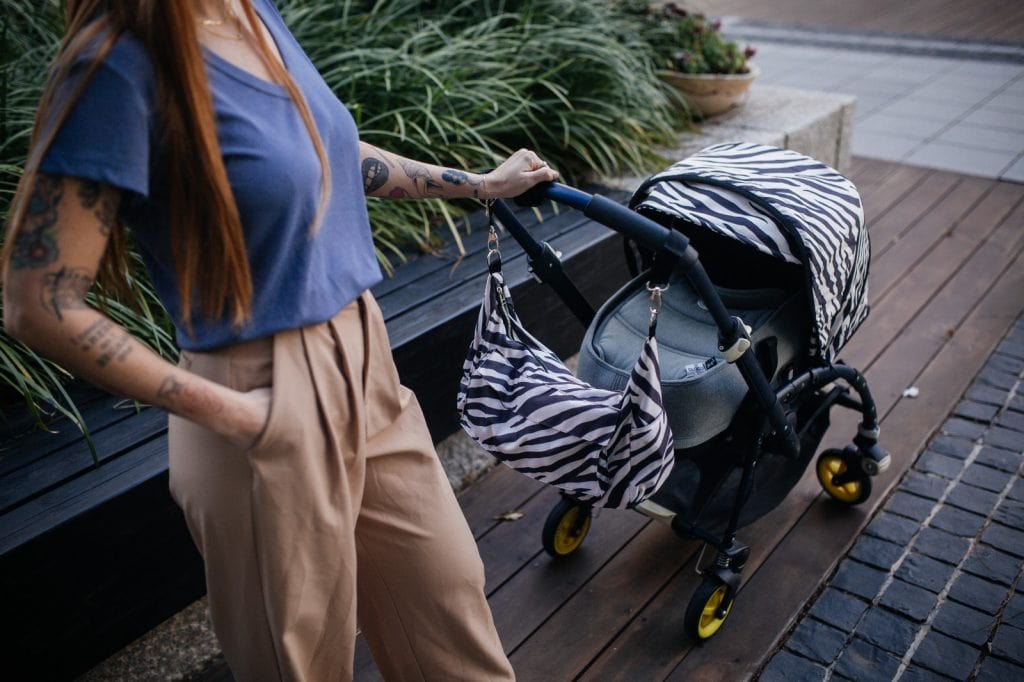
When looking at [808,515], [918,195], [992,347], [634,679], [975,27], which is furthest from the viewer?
[975,27]

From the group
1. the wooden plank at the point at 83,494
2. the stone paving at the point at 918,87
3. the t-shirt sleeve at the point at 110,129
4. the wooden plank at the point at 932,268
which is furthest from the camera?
the stone paving at the point at 918,87

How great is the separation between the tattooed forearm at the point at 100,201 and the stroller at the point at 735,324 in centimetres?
93

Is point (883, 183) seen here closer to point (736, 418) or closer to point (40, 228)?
point (736, 418)

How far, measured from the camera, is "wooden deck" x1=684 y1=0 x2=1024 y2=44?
322 inches

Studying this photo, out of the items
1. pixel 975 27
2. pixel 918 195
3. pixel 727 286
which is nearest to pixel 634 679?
pixel 727 286

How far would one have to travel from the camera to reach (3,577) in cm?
191

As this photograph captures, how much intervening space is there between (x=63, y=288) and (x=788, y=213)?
1.50m

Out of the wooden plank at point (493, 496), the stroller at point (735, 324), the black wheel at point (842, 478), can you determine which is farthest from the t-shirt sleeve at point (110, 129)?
the black wheel at point (842, 478)

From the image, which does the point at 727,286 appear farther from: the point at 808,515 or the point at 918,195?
the point at 918,195

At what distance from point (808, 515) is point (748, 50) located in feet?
10.5

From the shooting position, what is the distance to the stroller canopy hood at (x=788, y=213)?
199 centimetres

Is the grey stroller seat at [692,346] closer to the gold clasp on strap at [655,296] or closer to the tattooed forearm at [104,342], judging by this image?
the gold clasp on strap at [655,296]


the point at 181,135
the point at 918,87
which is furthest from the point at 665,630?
the point at 918,87

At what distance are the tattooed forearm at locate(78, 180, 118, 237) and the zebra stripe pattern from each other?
0.98 m
